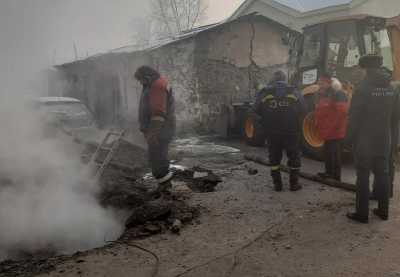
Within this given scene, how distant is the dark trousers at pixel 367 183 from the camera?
4.53m

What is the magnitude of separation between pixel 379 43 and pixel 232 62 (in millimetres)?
6409

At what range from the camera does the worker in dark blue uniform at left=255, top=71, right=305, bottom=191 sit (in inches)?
230

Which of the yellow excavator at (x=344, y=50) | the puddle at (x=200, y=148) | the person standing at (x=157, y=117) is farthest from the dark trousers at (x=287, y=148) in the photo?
the puddle at (x=200, y=148)

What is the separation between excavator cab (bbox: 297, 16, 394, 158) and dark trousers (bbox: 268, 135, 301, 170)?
2.04m

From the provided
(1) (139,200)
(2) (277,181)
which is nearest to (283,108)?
(2) (277,181)

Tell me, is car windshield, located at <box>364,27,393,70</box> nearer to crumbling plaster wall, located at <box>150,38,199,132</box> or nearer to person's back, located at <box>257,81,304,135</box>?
person's back, located at <box>257,81,304,135</box>

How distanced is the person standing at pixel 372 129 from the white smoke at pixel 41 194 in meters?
2.88

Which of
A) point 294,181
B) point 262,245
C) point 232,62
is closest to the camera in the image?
point 262,245

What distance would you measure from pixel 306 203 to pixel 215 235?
1537 mm

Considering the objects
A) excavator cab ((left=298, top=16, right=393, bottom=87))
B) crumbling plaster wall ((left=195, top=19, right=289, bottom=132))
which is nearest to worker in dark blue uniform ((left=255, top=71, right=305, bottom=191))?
excavator cab ((left=298, top=16, right=393, bottom=87))

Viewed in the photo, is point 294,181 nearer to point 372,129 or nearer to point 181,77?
point 372,129

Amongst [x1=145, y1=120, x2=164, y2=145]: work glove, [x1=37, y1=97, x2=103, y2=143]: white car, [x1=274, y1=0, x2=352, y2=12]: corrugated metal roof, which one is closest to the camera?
[x1=145, y1=120, x2=164, y2=145]: work glove

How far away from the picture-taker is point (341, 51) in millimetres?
7773

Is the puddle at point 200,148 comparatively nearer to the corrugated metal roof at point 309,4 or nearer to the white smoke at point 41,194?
the white smoke at point 41,194
